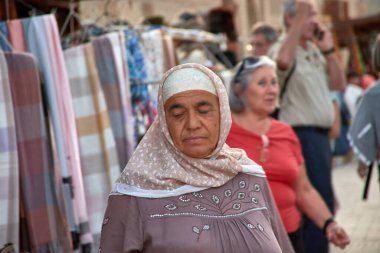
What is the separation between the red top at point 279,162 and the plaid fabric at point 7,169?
1404mm

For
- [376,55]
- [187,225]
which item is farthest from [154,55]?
[187,225]

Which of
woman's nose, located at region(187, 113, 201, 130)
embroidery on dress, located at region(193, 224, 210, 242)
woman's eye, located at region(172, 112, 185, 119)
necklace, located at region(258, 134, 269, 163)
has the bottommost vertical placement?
embroidery on dress, located at region(193, 224, 210, 242)

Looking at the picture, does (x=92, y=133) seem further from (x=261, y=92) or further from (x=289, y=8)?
(x=289, y=8)

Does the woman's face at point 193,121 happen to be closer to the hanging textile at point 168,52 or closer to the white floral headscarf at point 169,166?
the white floral headscarf at point 169,166

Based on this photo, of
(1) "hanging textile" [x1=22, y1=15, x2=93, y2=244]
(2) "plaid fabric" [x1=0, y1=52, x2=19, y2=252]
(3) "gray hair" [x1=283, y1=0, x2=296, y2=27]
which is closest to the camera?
(2) "plaid fabric" [x1=0, y1=52, x2=19, y2=252]

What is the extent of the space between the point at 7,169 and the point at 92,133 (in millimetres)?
1009

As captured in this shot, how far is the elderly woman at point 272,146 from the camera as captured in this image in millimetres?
4629

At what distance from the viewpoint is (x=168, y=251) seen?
3006 mm

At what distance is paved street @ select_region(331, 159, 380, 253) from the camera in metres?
7.64

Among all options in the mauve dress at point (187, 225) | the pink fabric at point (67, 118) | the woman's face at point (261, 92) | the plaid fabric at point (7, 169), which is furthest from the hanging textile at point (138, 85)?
the mauve dress at point (187, 225)

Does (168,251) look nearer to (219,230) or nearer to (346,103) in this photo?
(219,230)

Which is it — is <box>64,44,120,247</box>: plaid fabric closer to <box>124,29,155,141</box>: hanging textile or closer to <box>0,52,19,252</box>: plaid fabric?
<box>0,52,19,252</box>: plaid fabric

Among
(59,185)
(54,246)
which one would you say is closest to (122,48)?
(59,185)

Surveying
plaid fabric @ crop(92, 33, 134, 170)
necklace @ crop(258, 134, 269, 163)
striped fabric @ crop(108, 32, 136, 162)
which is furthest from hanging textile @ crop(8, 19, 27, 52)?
necklace @ crop(258, 134, 269, 163)
